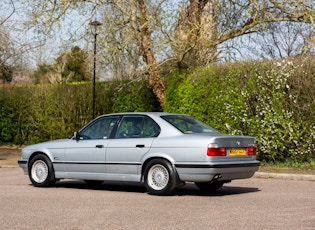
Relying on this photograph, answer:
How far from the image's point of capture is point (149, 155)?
470 inches

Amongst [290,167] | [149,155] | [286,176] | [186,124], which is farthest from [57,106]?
[149,155]

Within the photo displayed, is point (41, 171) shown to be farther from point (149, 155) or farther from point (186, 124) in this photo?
point (186, 124)

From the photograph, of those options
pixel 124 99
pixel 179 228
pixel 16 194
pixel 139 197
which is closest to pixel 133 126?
pixel 139 197

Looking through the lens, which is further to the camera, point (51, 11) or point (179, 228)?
point (51, 11)

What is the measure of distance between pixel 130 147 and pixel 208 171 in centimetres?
175

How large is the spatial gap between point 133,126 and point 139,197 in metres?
1.61

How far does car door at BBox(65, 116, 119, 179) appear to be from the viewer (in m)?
12.7

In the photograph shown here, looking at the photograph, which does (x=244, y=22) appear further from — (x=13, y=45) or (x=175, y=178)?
(x=175, y=178)

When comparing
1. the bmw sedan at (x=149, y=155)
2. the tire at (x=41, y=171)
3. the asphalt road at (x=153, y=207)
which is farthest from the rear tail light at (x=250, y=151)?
the tire at (x=41, y=171)

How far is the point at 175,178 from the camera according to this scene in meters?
11.6

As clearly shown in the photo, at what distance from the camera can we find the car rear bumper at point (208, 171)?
11305 millimetres

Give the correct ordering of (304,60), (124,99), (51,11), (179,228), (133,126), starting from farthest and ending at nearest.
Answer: (124,99) → (51,11) → (304,60) → (133,126) → (179,228)

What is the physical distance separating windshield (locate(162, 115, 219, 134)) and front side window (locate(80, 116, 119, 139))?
1155 millimetres

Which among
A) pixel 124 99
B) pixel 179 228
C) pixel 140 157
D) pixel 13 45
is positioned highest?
pixel 13 45
